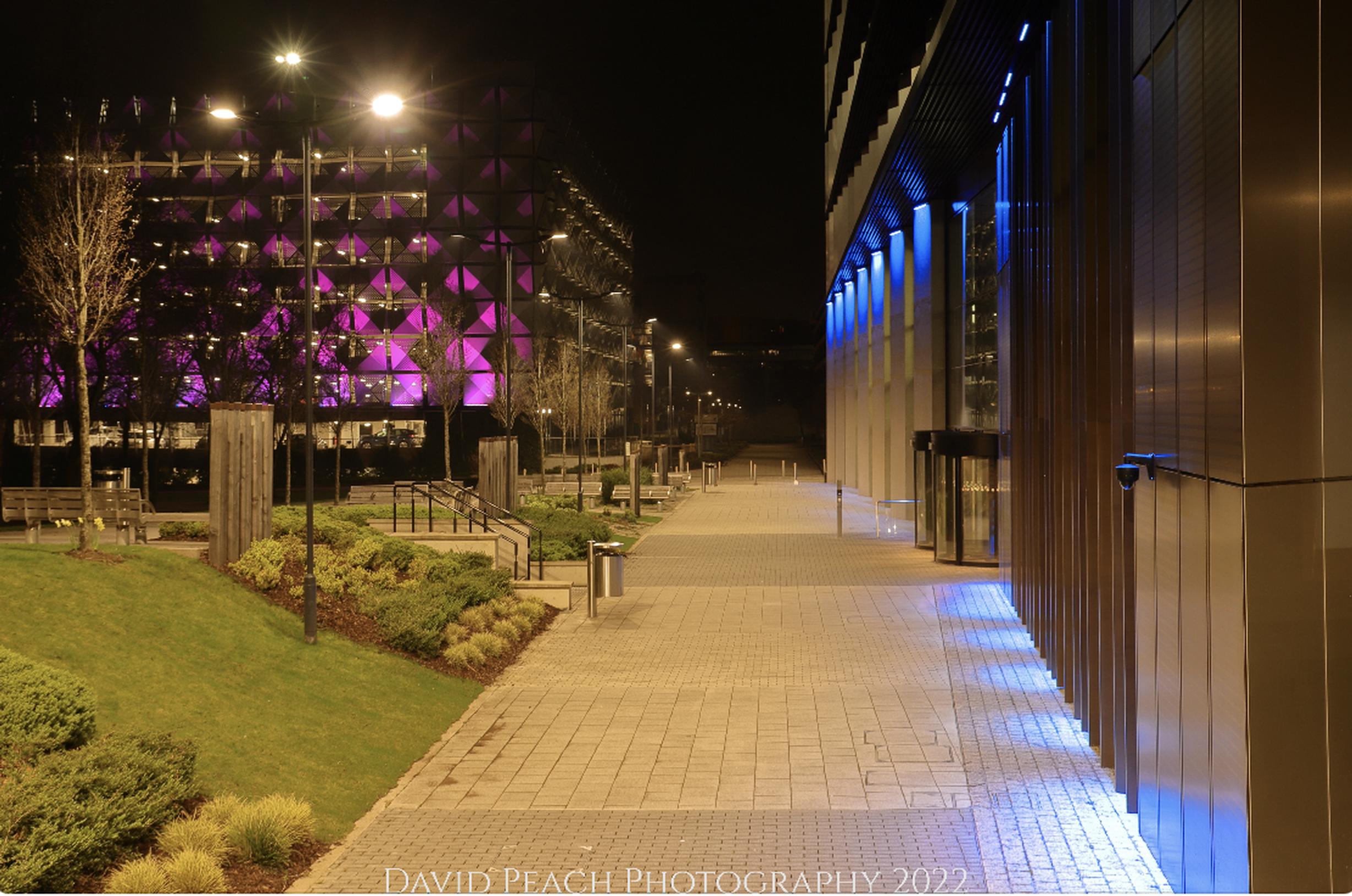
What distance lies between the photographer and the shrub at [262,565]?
51.0ft

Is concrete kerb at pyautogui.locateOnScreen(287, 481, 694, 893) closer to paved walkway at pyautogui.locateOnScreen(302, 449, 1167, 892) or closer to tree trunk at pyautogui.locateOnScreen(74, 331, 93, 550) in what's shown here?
paved walkway at pyautogui.locateOnScreen(302, 449, 1167, 892)

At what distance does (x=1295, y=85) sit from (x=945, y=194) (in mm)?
31921

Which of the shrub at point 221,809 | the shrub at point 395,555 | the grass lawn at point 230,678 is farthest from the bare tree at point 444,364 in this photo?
the shrub at point 221,809

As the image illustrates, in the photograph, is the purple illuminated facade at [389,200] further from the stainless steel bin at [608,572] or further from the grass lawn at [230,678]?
the grass lawn at [230,678]

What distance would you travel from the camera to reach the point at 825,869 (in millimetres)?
7887

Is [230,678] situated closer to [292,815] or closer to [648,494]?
[292,815]

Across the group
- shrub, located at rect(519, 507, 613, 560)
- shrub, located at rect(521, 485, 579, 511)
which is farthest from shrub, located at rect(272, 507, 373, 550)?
shrub, located at rect(521, 485, 579, 511)

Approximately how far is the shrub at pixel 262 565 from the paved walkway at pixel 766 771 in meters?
3.29

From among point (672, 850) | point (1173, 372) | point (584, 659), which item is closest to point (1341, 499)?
point (1173, 372)

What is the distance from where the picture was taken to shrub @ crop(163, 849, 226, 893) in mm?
7312

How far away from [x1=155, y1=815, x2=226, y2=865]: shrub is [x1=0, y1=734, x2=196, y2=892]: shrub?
0.13m

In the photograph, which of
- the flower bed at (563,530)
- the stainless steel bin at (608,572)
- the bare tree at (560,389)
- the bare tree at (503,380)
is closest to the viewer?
the stainless steel bin at (608,572)

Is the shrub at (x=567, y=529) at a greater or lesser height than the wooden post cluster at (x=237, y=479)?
lesser

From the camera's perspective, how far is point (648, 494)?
151 feet
